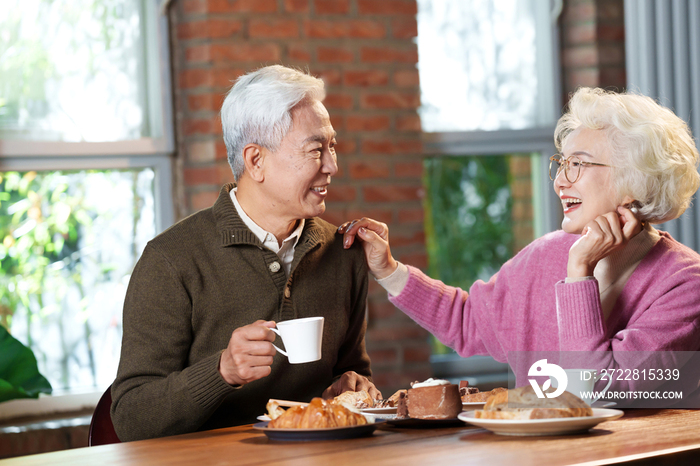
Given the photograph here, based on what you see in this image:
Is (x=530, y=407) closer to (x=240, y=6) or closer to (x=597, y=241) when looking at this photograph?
(x=597, y=241)

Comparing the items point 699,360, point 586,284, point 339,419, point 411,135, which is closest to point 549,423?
point 339,419

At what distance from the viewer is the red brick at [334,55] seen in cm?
300

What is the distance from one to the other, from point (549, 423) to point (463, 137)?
2.26 m

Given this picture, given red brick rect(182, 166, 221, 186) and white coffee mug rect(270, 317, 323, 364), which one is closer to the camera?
white coffee mug rect(270, 317, 323, 364)

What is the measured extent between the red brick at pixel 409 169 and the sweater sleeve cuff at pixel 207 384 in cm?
169

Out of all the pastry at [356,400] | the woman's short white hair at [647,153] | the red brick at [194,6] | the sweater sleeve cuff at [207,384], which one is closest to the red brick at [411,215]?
the red brick at [194,6]

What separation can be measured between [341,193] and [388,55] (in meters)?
0.60

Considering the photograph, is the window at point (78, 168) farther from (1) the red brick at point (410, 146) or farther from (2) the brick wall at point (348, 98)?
(1) the red brick at point (410, 146)

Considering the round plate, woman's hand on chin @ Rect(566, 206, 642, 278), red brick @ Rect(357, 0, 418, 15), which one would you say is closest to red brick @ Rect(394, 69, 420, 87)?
red brick @ Rect(357, 0, 418, 15)

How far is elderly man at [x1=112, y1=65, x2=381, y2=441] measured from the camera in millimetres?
1727

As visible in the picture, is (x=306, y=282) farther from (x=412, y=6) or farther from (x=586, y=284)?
(x=412, y=6)

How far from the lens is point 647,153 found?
72.6 inches

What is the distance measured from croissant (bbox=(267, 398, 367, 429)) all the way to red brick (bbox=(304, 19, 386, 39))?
189 cm

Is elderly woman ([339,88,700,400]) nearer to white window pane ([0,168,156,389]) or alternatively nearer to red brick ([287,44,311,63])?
red brick ([287,44,311,63])
